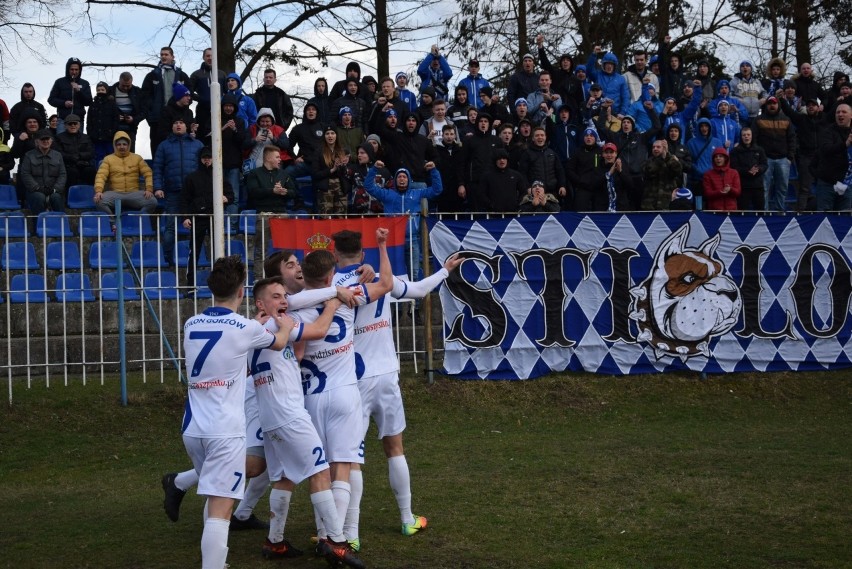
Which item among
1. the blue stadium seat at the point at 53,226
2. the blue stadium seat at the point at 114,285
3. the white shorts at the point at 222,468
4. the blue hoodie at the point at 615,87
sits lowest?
the white shorts at the point at 222,468

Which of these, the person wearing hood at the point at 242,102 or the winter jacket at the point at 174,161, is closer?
the winter jacket at the point at 174,161

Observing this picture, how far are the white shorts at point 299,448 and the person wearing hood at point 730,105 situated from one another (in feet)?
43.6

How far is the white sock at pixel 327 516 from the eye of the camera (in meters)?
6.72

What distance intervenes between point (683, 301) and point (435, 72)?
7.37 metres

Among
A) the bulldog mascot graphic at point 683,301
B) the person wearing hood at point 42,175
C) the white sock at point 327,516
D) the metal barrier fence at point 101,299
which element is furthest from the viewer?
the person wearing hood at point 42,175

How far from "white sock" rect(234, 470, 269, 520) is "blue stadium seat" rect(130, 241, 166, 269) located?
6.53 meters

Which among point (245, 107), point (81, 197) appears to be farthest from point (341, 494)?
point (245, 107)

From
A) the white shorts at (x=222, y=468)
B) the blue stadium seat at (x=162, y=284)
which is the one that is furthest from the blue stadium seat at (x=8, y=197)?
the white shorts at (x=222, y=468)

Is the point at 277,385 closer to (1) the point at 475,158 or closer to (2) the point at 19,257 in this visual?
(2) the point at 19,257

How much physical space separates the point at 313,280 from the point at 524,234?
7.04m

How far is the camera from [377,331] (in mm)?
7840

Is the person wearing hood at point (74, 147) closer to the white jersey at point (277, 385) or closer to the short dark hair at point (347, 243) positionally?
the short dark hair at point (347, 243)

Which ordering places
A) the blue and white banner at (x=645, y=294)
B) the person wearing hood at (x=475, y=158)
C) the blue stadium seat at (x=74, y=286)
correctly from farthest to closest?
the person wearing hood at (x=475, y=158)
the blue and white banner at (x=645, y=294)
the blue stadium seat at (x=74, y=286)

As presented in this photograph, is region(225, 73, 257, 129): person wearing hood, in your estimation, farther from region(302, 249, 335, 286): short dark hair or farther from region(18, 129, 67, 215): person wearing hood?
region(302, 249, 335, 286): short dark hair
